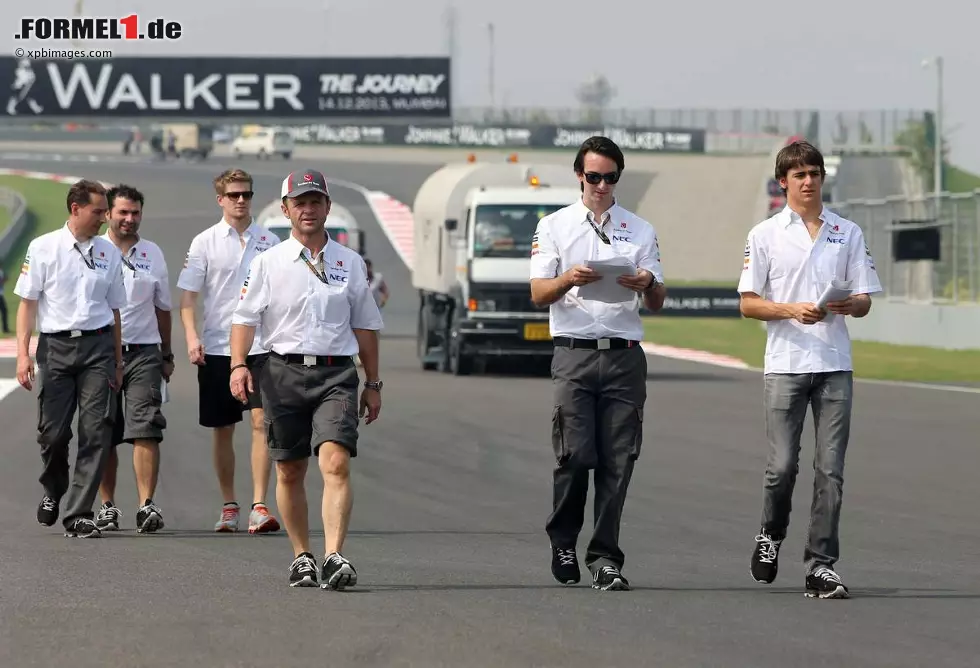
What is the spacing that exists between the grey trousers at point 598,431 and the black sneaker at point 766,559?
0.63 meters

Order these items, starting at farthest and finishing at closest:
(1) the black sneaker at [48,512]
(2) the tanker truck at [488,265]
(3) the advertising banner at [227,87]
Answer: (3) the advertising banner at [227,87], (2) the tanker truck at [488,265], (1) the black sneaker at [48,512]

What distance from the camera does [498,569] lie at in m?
9.50

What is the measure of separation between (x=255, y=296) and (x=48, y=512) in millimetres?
2991

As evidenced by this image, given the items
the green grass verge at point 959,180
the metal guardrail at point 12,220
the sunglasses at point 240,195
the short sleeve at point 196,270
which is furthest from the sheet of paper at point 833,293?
the green grass verge at point 959,180

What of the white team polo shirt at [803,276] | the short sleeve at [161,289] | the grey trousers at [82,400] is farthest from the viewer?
the short sleeve at [161,289]

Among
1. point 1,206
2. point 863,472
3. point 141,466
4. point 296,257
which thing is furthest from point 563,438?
point 1,206

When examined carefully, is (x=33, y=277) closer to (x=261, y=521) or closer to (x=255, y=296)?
(x=261, y=521)

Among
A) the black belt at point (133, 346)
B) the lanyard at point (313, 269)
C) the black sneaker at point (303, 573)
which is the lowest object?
the black sneaker at point (303, 573)

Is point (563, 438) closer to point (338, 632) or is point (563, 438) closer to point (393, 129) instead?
point (338, 632)

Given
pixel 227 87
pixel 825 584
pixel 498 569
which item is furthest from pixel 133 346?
pixel 227 87

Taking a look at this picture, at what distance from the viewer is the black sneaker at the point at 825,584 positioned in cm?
843

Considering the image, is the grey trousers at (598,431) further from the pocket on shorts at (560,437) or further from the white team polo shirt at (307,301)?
the white team polo shirt at (307,301)

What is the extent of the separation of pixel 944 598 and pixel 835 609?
0.72 m

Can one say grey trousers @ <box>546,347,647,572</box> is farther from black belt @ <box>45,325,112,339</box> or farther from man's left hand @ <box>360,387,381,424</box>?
black belt @ <box>45,325,112,339</box>
